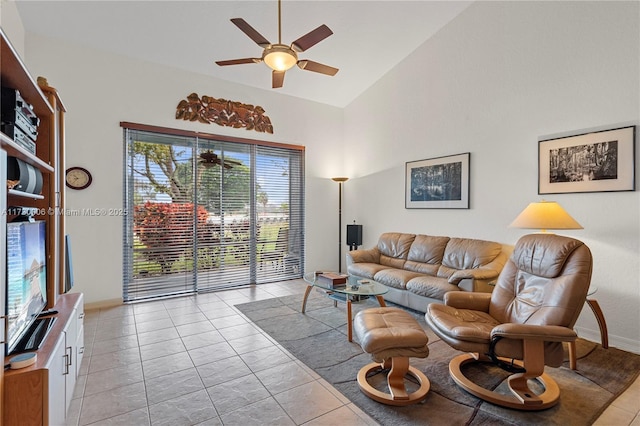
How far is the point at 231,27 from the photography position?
12.2 feet

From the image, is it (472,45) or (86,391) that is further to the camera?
(472,45)

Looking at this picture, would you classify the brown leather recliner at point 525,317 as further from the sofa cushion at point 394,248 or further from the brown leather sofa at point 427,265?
the sofa cushion at point 394,248

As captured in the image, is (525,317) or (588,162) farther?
(588,162)

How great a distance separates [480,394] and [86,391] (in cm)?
272

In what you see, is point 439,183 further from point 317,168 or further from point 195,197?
point 195,197

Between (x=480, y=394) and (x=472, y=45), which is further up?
(x=472, y=45)

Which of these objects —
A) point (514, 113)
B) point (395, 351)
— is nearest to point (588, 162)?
point (514, 113)

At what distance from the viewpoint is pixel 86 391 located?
7.34 ft

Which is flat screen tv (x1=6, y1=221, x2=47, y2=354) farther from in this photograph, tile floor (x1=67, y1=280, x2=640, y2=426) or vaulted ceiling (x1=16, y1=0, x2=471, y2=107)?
vaulted ceiling (x1=16, y1=0, x2=471, y2=107)

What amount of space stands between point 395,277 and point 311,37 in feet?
9.38

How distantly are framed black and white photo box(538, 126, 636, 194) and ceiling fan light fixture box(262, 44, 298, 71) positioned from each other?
285 centimetres

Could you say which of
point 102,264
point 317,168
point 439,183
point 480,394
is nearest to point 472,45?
point 439,183

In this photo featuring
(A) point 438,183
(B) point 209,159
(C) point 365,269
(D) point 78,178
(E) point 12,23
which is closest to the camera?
(E) point 12,23

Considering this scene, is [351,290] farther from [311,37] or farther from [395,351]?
[311,37]
